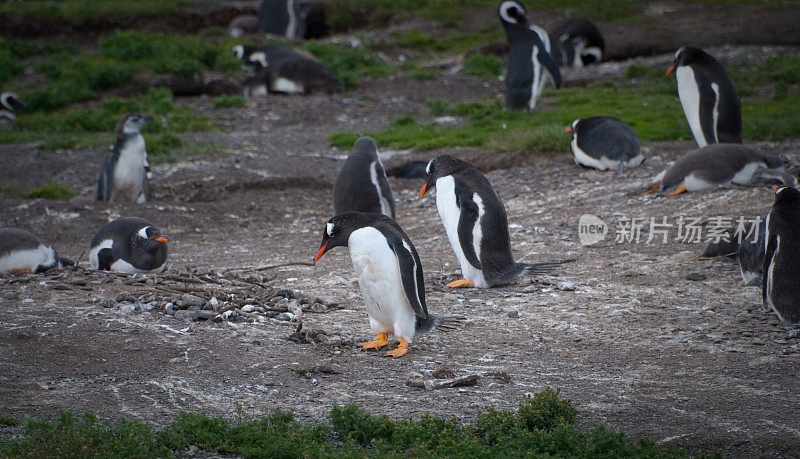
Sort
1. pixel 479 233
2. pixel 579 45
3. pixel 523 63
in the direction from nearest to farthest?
pixel 479 233 → pixel 523 63 → pixel 579 45

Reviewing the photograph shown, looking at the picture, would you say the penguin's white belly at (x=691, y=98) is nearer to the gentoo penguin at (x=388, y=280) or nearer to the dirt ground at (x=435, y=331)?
the dirt ground at (x=435, y=331)

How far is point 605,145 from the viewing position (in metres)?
8.83

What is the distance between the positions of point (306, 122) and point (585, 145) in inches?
213

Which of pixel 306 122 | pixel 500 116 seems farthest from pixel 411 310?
pixel 306 122

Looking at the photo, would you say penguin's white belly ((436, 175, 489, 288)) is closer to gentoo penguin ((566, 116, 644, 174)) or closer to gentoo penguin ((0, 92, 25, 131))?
gentoo penguin ((566, 116, 644, 174))

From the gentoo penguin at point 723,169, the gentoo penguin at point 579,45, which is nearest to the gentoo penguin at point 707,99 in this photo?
the gentoo penguin at point 723,169

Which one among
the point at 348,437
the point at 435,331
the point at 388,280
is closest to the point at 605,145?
the point at 435,331

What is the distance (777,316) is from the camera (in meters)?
5.03

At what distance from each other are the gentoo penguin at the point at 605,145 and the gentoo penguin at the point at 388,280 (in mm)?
4588

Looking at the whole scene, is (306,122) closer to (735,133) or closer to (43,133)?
(43,133)

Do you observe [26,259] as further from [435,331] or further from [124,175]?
[124,175]

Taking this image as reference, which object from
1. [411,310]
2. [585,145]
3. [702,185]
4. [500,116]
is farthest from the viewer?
[500,116]

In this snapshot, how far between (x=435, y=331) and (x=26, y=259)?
3262 mm

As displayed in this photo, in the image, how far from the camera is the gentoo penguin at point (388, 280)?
186 inches
